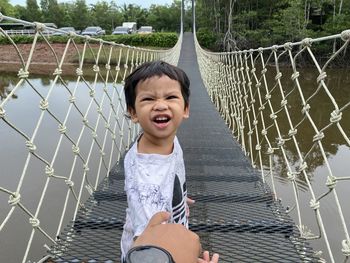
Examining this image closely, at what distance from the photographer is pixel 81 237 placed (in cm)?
122

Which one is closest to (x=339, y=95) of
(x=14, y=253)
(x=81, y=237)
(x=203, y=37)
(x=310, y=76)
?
(x=310, y=76)

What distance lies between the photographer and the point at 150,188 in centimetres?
75

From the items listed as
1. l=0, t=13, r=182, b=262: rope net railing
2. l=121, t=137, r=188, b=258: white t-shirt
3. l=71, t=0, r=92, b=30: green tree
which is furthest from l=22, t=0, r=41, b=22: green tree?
l=121, t=137, r=188, b=258: white t-shirt

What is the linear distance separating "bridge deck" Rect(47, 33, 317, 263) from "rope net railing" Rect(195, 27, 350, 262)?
84 mm

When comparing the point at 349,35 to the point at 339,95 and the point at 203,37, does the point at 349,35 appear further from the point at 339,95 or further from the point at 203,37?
the point at 203,37

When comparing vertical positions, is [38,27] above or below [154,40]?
below

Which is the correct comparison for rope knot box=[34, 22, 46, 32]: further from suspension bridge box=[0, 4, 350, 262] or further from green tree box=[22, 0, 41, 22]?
green tree box=[22, 0, 41, 22]

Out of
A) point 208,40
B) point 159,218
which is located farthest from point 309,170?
point 208,40

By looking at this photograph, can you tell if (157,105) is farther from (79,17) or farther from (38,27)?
(79,17)

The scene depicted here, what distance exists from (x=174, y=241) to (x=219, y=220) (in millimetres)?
898

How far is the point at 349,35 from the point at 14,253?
2.33 m

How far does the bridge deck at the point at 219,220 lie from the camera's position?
1.13 m

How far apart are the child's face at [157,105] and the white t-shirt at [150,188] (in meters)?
0.06

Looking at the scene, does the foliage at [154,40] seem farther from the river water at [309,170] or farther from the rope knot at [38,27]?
the rope knot at [38,27]
